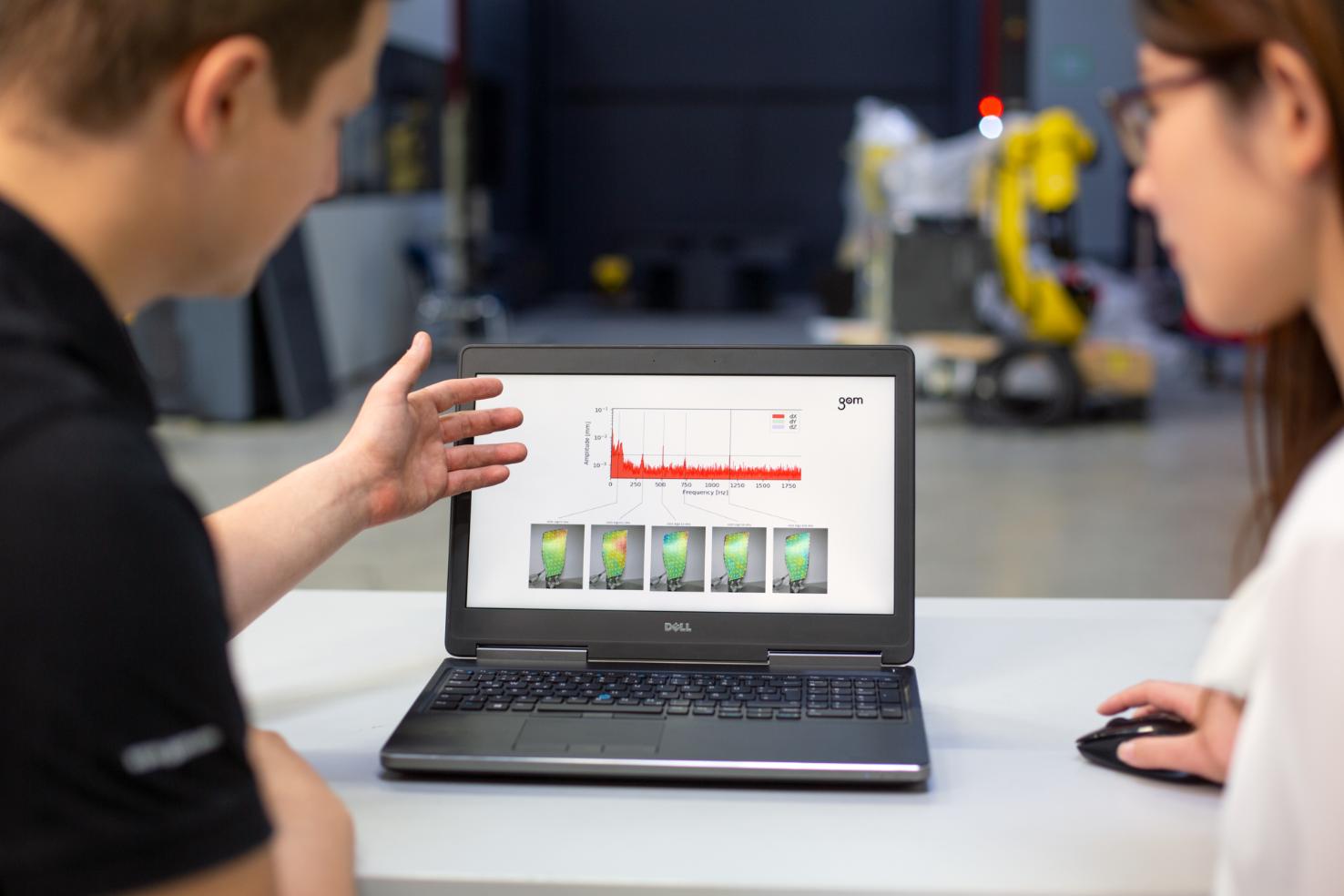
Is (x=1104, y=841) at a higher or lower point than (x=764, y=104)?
lower

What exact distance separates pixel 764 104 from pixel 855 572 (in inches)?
526

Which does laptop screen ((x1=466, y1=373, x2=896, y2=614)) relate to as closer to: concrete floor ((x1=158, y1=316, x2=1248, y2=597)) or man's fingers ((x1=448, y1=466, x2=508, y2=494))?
A: man's fingers ((x1=448, y1=466, x2=508, y2=494))

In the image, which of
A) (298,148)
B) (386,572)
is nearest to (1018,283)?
(386,572)

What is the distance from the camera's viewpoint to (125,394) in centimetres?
71

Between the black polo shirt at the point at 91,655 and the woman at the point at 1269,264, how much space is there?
0.51 m

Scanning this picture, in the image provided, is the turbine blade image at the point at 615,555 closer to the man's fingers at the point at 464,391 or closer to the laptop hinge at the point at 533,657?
the laptop hinge at the point at 533,657

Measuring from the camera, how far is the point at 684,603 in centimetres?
130

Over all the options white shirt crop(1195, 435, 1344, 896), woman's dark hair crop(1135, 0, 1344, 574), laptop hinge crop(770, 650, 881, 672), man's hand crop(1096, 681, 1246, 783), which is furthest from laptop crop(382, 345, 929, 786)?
white shirt crop(1195, 435, 1344, 896)

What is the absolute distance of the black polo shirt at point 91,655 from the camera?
585 mm

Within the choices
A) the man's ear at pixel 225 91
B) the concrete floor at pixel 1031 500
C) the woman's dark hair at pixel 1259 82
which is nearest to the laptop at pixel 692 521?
the woman's dark hair at pixel 1259 82

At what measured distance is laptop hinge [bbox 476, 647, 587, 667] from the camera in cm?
129

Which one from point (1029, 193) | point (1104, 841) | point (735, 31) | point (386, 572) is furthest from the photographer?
point (735, 31)

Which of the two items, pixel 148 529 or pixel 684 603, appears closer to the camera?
pixel 148 529

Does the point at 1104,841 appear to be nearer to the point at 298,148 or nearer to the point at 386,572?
the point at 298,148
